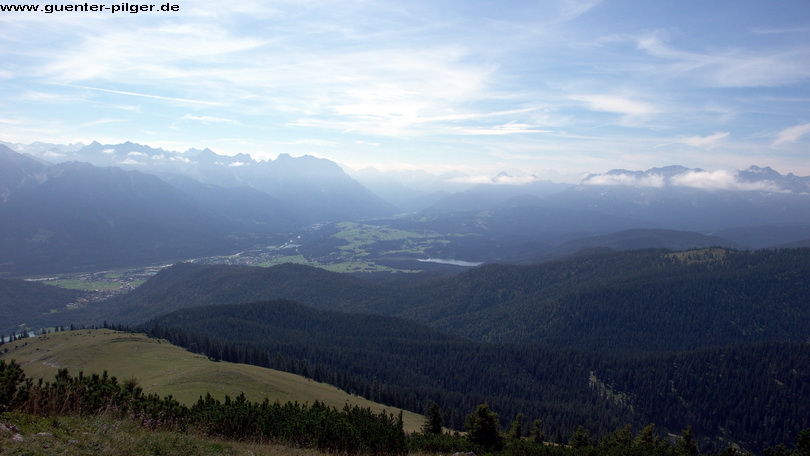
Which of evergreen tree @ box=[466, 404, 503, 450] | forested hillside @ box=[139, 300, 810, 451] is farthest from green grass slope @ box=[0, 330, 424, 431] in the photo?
evergreen tree @ box=[466, 404, 503, 450]

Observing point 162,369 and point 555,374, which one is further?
point 555,374

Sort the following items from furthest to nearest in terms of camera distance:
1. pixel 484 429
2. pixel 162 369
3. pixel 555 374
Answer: pixel 555 374 → pixel 162 369 → pixel 484 429

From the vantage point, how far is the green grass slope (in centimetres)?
6712

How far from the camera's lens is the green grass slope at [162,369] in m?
67.1

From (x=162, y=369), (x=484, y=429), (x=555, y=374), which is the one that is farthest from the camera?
(x=555, y=374)

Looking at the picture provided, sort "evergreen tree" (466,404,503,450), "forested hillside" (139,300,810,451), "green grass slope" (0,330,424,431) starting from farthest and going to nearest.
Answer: "forested hillside" (139,300,810,451)
"green grass slope" (0,330,424,431)
"evergreen tree" (466,404,503,450)

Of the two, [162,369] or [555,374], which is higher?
[162,369]

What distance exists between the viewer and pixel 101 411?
26.5 m

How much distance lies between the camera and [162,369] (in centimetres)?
8088

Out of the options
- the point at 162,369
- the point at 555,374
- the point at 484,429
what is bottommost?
the point at 555,374

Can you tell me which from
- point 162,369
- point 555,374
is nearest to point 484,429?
point 162,369

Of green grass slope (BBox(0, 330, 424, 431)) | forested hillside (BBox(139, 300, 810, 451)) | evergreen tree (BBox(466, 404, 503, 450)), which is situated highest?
evergreen tree (BBox(466, 404, 503, 450))

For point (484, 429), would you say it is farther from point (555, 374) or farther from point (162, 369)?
point (555, 374)

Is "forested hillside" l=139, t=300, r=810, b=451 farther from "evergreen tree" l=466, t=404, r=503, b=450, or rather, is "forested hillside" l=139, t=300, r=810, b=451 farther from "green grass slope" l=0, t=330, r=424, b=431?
"evergreen tree" l=466, t=404, r=503, b=450
